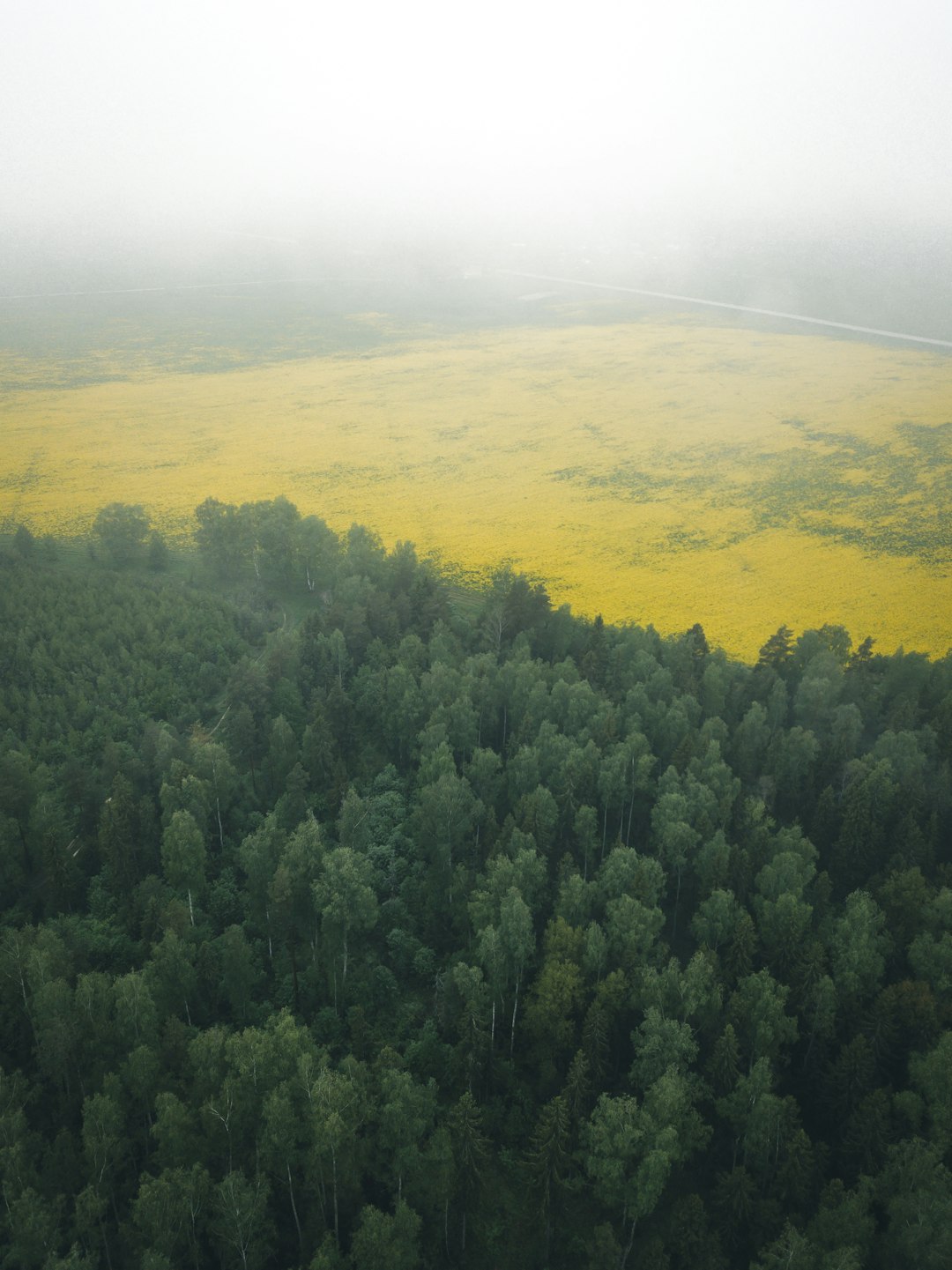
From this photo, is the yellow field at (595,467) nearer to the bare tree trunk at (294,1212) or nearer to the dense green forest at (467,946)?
the dense green forest at (467,946)

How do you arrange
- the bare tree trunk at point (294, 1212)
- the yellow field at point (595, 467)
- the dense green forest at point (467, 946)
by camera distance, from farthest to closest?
the yellow field at point (595, 467) → the dense green forest at point (467, 946) → the bare tree trunk at point (294, 1212)

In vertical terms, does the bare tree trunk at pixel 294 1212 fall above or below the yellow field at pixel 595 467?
below

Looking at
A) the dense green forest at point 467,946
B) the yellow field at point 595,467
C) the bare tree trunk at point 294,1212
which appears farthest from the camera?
the yellow field at point 595,467

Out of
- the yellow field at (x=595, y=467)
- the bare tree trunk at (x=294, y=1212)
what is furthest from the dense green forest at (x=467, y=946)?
the yellow field at (x=595, y=467)

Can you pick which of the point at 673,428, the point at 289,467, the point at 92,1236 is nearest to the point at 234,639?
the point at 92,1236

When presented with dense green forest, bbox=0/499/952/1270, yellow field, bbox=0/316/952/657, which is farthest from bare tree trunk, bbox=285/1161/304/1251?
yellow field, bbox=0/316/952/657

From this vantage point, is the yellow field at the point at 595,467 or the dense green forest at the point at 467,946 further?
the yellow field at the point at 595,467

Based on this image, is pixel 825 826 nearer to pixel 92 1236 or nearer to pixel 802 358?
pixel 92 1236
